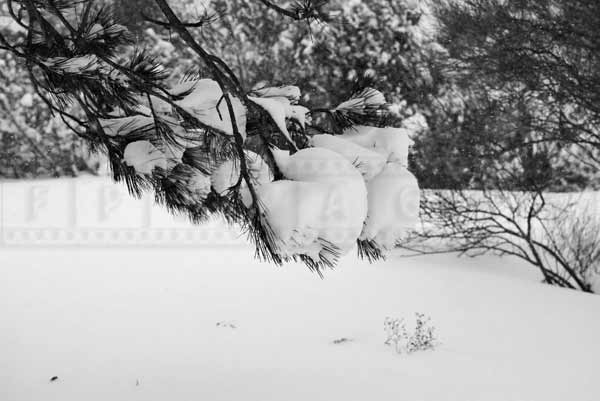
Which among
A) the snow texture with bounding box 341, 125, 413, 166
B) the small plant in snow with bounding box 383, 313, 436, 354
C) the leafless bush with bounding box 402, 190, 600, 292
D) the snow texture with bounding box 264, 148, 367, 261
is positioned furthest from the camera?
the leafless bush with bounding box 402, 190, 600, 292

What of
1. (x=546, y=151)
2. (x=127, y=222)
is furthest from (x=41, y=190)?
(x=546, y=151)

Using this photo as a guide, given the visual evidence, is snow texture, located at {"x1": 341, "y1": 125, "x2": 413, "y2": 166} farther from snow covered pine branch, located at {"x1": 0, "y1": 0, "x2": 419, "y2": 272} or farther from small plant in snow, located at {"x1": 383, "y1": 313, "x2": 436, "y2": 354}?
small plant in snow, located at {"x1": 383, "y1": 313, "x2": 436, "y2": 354}

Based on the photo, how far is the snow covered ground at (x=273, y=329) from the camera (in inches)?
86.0

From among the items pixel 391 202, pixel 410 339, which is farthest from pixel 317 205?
pixel 410 339

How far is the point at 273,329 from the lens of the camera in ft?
9.17

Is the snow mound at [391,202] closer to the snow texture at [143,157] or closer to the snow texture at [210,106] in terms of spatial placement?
the snow texture at [210,106]

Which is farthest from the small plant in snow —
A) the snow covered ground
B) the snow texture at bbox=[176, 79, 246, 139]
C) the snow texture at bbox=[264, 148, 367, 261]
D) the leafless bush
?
the leafless bush

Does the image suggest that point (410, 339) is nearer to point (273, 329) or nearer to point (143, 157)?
point (273, 329)

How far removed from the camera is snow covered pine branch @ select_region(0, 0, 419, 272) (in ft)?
4.42

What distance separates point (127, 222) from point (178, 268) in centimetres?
184

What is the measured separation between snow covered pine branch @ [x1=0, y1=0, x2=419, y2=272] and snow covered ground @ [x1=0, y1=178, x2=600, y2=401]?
3.05 feet

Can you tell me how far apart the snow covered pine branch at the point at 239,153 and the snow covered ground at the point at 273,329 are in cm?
93

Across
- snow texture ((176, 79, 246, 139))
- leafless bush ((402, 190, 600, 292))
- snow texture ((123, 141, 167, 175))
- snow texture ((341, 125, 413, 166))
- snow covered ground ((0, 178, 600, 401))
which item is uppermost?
snow texture ((176, 79, 246, 139))

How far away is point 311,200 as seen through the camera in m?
1.29
